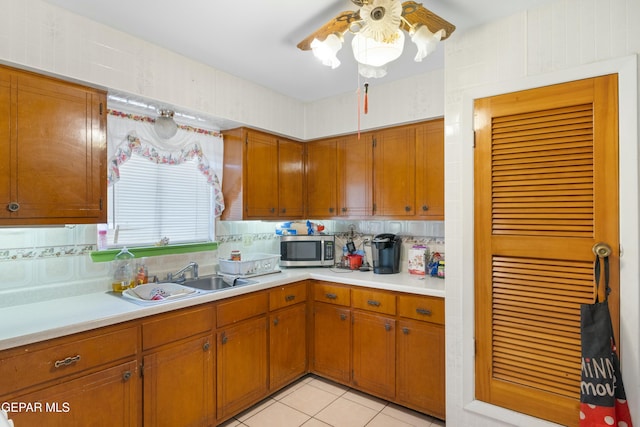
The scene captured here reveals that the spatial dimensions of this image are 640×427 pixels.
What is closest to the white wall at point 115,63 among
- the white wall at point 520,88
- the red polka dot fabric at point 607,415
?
the white wall at point 520,88

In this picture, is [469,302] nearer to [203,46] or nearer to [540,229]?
[540,229]

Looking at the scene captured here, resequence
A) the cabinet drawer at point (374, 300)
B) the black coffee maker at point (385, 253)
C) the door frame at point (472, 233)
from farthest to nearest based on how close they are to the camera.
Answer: the black coffee maker at point (385, 253), the cabinet drawer at point (374, 300), the door frame at point (472, 233)

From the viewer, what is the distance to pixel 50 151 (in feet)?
5.66

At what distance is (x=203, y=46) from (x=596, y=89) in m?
2.14

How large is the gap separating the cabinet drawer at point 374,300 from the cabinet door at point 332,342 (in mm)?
134

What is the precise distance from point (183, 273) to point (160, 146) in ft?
3.11

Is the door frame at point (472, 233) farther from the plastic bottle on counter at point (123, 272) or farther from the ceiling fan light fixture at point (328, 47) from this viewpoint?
the plastic bottle on counter at point (123, 272)

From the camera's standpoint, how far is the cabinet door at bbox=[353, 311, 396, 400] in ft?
8.09

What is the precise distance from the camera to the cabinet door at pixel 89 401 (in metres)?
1.47

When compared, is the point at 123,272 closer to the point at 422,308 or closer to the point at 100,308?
the point at 100,308

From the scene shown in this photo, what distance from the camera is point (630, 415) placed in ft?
4.89

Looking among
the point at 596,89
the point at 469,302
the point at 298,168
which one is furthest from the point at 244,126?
the point at 596,89

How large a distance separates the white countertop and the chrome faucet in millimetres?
434

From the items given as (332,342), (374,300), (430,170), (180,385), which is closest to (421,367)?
(374,300)
